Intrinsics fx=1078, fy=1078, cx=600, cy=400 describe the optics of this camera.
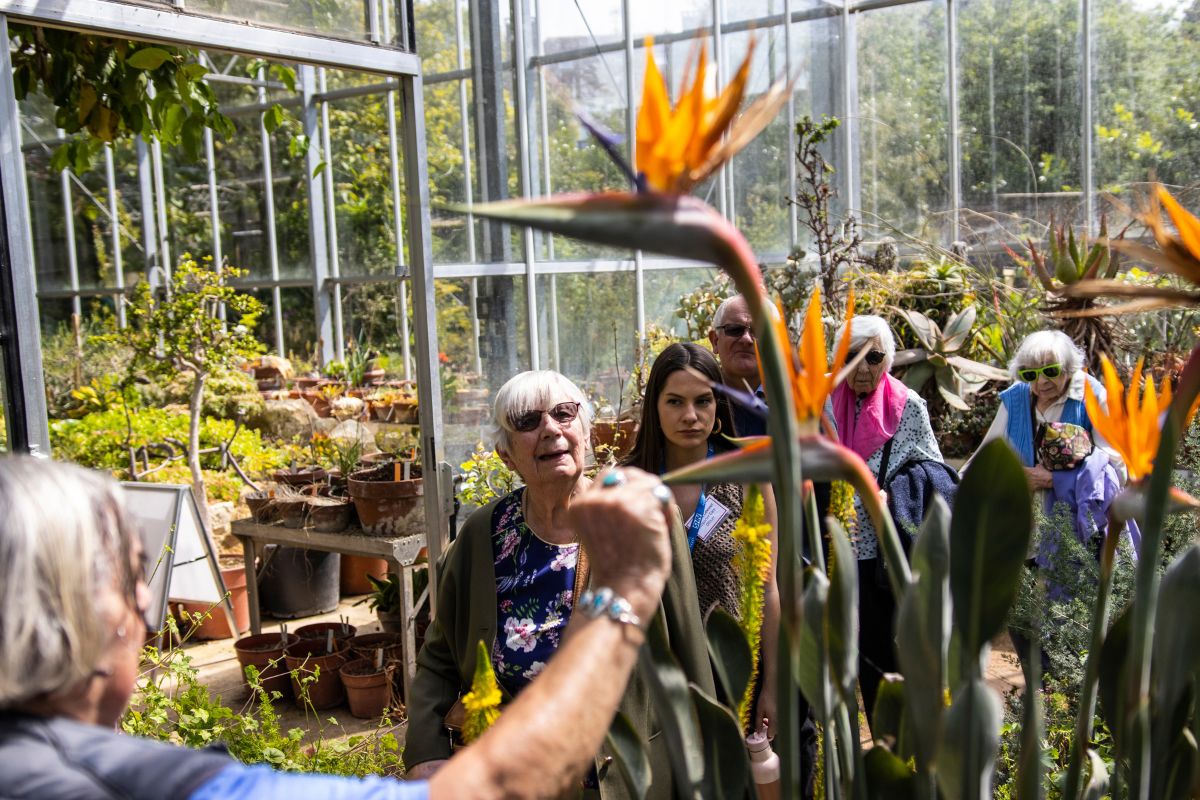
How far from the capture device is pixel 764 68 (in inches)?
303

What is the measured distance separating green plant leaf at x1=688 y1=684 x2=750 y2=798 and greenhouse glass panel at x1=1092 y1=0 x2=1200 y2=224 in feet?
22.7

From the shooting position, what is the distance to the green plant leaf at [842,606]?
77 centimetres

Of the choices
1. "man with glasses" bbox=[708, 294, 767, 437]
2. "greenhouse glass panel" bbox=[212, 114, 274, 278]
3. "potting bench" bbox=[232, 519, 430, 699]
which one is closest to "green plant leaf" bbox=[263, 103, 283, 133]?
"potting bench" bbox=[232, 519, 430, 699]

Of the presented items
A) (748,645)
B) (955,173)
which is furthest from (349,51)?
(955,173)

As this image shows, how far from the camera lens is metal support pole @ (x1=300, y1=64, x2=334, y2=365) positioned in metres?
9.39

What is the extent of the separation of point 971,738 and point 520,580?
1286 mm

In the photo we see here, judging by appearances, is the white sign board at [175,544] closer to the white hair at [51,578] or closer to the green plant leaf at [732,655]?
the white hair at [51,578]

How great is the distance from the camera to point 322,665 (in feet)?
14.1

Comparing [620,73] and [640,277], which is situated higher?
[620,73]

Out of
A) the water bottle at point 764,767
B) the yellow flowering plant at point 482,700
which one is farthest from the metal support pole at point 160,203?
the yellow flowering plant at point 482,700

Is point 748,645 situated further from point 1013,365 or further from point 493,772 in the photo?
point 1013,365

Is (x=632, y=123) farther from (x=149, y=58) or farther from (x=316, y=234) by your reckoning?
(x=316, y=234)

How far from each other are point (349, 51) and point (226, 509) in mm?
4029

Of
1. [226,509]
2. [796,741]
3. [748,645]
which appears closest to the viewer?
[796,741]
